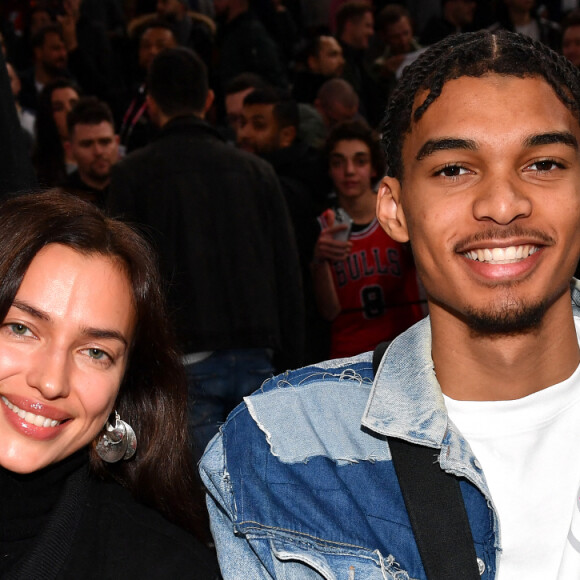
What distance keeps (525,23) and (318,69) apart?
6.66 feet

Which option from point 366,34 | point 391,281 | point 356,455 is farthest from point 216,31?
point 356,455

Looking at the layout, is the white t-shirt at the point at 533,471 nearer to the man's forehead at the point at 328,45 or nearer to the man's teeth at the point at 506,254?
the man's teeth at the point at 506,254

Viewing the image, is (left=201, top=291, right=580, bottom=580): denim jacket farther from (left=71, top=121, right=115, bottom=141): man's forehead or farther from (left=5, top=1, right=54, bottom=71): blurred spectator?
(left=5, top=1, right=54, bottom=71): blurred spectator

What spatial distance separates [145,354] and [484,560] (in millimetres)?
1211

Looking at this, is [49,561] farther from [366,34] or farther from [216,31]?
[216,31]

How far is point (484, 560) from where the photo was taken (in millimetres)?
2074

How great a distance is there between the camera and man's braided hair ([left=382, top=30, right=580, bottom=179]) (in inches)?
89.4

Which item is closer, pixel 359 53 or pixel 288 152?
pixel 288 152

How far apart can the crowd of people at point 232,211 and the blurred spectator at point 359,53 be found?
Result: 2cm

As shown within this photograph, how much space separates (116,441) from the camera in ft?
9.07

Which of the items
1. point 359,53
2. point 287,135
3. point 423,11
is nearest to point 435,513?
point 287,135

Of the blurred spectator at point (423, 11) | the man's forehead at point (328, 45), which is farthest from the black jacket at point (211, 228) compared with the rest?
the blurred spectator at point (423, 11)

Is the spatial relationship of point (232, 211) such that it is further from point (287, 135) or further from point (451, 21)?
point (451, 21)

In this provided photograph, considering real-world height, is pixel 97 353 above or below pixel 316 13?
below
